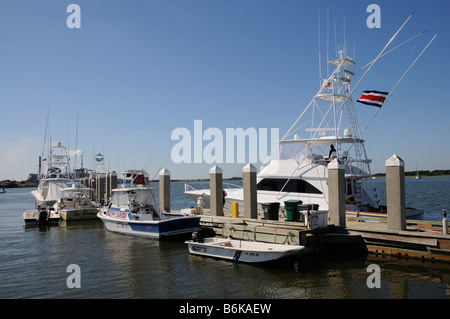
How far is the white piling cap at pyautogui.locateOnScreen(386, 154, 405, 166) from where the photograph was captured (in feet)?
42.0

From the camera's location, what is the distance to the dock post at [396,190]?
41.8ft

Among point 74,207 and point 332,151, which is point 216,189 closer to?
point 332,151

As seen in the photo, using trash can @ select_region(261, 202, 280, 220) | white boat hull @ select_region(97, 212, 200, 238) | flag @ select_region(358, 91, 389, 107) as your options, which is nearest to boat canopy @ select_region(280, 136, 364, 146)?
flag @ select_region(358, 91, 389, 107)

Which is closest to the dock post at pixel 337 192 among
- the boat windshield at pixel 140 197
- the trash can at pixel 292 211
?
the trash can at pixel 292 211

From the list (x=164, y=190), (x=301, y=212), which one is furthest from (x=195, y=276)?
(x=164, y=190)

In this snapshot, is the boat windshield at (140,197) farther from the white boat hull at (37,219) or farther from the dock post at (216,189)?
the white boat hull at (37,219)

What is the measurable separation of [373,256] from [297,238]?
3.14 metres

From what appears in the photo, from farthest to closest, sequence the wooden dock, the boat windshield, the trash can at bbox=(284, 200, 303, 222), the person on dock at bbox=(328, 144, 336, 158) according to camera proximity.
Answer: the boat windshield → the person on dock at bbox=(328, 144, 336, 158) → the trash can at bbox=(284, 200, 303, 222) → the wooden dock

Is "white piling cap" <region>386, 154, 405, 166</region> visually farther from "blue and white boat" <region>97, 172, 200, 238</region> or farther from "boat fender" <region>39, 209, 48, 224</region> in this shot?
"boat fender" <region>39, 209, 48, 224</region>

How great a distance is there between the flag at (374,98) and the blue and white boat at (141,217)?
10.1 m

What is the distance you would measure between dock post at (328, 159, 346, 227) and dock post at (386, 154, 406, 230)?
1852 millimetres

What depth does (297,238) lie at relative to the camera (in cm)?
1316
